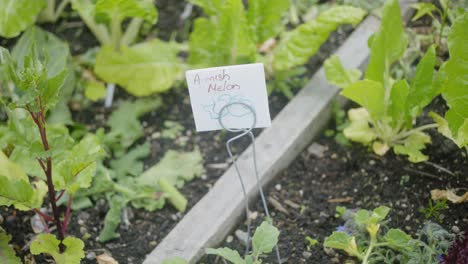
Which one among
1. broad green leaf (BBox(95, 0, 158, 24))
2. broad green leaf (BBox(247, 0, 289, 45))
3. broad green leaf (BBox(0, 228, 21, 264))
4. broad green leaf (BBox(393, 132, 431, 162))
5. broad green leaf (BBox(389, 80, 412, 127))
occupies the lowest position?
broad green leaf (BBox(393, 132, 431, 162))

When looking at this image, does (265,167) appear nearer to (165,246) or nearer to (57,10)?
(165,246)

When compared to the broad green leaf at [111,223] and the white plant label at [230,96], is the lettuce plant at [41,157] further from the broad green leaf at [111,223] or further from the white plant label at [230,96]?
the white plant label at [230,96]

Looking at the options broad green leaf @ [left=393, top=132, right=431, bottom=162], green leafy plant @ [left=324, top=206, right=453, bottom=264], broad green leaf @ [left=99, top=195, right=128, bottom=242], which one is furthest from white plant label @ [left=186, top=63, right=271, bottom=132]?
broad green leaf @ [left=393, top=132, right=431, bottom=162]

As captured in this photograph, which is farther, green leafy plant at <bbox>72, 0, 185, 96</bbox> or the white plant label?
green leafy plant at <bbox>72, 0, 185, 96</bbox>

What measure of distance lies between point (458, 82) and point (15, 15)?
1282mm

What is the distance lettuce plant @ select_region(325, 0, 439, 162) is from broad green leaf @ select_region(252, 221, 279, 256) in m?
0.49

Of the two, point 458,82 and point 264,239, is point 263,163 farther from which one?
point 458,82

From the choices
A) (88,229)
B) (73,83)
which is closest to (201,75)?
(88,229)

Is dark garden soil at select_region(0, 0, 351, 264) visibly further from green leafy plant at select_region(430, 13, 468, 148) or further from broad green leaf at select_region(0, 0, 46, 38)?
green leafy plant at select_region(430, 13, 468, 148)

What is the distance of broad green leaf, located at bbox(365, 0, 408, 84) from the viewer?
76.3 inches

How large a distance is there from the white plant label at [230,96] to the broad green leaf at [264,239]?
25 cm

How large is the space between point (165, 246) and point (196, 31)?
751 millimetres

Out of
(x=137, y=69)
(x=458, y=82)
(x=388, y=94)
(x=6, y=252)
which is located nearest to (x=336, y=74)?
(x=388, y=94)

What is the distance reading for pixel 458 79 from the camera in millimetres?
1691
